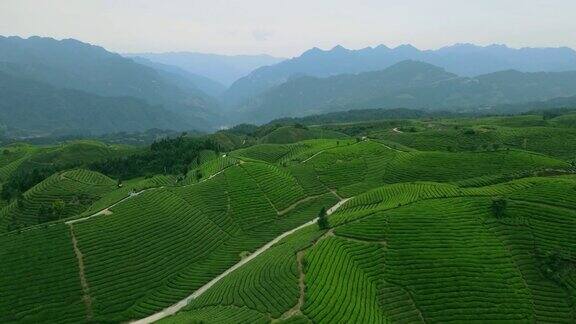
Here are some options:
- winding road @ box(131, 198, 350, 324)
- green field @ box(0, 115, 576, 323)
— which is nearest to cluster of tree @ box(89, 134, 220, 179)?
green field @ box(0, 115, 576, 323)

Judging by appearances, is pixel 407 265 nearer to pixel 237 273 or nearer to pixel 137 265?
pixel 237 273

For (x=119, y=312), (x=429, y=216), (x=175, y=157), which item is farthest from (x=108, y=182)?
(x=429, y=216)

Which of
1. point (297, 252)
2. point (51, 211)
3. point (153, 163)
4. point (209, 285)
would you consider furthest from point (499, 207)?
point (153, 163)

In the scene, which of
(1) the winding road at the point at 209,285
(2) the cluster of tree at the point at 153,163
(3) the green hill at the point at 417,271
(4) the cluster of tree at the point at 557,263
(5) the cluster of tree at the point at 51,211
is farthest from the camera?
(2) the cluster of tree at the point at 153,163

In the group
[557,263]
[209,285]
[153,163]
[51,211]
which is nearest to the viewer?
[557,263]

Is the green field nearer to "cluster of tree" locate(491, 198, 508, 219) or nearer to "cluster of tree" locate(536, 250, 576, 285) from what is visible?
"cluster of tree" locate(536, 250, 576, 285)

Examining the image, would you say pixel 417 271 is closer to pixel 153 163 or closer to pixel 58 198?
pixel 58 198

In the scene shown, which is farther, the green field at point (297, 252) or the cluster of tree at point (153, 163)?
the cluster of tree at point (153, 163)

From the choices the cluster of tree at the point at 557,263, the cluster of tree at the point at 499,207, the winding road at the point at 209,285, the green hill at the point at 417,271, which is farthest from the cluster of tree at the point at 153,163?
the cluster of tree at the point at 557,263

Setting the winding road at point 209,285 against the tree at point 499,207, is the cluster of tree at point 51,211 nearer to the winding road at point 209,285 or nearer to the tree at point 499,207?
the winding road at point 209,285
